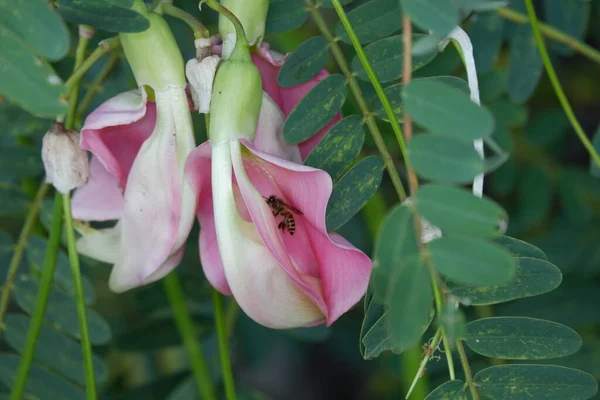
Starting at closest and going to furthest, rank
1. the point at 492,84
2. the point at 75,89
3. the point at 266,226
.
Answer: the point at 266,226
the point at 75,89
the point at 492,84

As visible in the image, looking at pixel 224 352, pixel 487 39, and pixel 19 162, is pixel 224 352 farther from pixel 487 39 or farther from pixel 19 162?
pixel 487 39

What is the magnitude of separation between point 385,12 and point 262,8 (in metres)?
0.12

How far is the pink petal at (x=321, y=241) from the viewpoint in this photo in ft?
2.19

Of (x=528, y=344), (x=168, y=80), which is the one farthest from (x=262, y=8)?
(x=528, y=344)

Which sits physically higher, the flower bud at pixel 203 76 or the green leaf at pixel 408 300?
the flower bud at pixel 203 76

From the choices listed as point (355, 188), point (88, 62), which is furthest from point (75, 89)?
point (355, 188)

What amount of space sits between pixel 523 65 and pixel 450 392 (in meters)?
0.52

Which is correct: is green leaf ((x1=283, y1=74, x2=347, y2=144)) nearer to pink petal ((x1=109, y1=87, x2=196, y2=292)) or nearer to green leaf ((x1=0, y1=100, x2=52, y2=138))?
pink petal ((x1=109, y1=87, x2=196, y2=292))

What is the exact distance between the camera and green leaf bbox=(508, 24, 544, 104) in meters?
1.05

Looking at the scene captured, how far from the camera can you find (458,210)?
0.56 metres

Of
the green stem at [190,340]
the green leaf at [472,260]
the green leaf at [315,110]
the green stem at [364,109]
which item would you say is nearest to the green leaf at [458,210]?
the green leaf at [472,260]

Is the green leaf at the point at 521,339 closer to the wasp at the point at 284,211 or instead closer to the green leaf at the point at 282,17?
the wasp at the point at 284,211

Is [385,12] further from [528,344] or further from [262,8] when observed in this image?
[528,344]

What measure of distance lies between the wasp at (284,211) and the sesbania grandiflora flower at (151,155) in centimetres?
6
